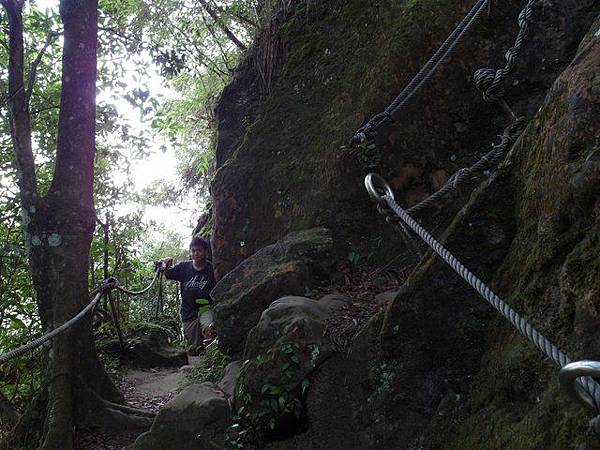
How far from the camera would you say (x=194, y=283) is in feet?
22.7

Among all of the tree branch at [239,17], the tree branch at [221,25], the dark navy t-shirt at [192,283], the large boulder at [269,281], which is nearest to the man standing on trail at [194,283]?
the dark navy t-shirt at [192,283]

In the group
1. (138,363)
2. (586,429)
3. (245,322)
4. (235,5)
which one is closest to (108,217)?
(138,363)

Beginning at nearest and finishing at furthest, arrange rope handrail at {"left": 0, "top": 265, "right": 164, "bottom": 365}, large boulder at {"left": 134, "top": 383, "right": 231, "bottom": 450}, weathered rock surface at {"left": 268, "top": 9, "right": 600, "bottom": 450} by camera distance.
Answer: weathered rock surface at {"left": 268, "top": 9, "right": 600, "bottom": 450}, rope handrail at {"left": 0, "top": 265, "right": 164, "bottom": 365}, large boulder at {"left": 134, "top": 383, "right": 231, "bottom": 450}

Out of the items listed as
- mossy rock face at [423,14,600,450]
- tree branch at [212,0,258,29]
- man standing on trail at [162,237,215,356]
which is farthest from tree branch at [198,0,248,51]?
mossy rock face at [423,14,600,450]

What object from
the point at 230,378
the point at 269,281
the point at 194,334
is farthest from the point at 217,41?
the point at 230,378

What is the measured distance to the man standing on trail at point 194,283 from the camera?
6879 mm

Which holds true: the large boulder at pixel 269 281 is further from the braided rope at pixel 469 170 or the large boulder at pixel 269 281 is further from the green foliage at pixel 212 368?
the braided rope at pixel 469 170

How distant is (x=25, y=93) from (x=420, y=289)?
448 cm

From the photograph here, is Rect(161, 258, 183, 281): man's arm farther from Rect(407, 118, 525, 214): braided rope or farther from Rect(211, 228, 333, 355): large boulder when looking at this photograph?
Rect(407, 118, 525, 214): braided rope

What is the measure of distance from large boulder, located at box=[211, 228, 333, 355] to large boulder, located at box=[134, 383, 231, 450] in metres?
1.00

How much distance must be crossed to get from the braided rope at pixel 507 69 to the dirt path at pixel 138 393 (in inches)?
160

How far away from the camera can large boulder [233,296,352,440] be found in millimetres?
2945

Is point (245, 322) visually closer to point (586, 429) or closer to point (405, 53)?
point (405, 53)

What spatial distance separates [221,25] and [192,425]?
7.07 metres
